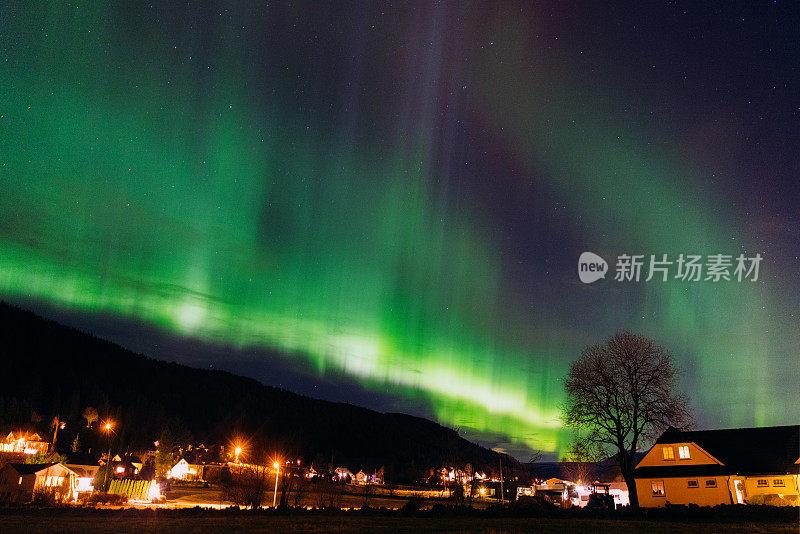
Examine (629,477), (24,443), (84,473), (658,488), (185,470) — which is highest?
(629,477)

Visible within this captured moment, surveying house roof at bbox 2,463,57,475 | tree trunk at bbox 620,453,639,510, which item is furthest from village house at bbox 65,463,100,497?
tree trunk at bbox 620,453,639,510

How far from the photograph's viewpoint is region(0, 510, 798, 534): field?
80.6 feet

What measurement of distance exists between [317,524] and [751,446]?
151 ft

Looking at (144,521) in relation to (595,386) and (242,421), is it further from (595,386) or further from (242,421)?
(242,421)

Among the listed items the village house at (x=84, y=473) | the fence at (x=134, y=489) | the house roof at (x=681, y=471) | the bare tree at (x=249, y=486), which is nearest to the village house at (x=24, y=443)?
the village house at (x=84, y=473)

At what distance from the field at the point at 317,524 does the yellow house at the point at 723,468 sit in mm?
20495

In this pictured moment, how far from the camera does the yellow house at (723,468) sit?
4653 centimetres

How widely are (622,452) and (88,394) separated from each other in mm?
193760

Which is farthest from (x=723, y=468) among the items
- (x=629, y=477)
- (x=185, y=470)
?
(x=185, y=470)

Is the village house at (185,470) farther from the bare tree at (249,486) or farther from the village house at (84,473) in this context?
the bare tree at (249,486)

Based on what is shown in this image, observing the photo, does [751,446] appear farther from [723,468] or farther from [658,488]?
[658,488]

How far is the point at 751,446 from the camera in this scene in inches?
2046

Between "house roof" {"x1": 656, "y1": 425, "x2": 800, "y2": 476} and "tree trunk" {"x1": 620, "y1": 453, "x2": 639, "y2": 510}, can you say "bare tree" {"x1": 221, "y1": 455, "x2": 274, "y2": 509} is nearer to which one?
"tree trunk" {"x1": 620, "y1": 453, "x2": 639, "y2": 510}

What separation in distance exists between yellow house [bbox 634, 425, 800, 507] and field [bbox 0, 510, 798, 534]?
67.2 ft
